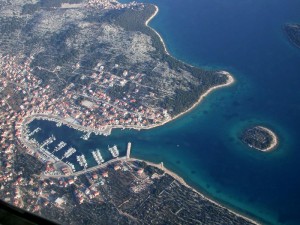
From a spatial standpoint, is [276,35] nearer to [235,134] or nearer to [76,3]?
[235,134]

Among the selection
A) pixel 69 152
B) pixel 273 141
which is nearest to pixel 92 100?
pixel 69 152

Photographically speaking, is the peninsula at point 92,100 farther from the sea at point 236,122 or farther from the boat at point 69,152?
the sea at point 236,122

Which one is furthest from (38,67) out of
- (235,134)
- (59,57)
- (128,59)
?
(235,134)

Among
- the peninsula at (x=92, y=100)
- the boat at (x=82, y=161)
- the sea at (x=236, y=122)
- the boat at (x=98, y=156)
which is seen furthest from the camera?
the boat at (x=98, y=156)

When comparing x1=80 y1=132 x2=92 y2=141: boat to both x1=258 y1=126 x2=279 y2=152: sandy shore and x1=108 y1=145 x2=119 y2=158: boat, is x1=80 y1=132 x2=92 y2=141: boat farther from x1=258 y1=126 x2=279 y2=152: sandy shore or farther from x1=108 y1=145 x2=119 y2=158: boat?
x1=258 y1=126 x2=279 y2=152: sandy shore

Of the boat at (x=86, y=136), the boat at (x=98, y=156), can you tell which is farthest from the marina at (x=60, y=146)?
the boat at (x=98, y=156)

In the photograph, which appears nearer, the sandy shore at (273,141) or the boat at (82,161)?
the boat at (82,161)
